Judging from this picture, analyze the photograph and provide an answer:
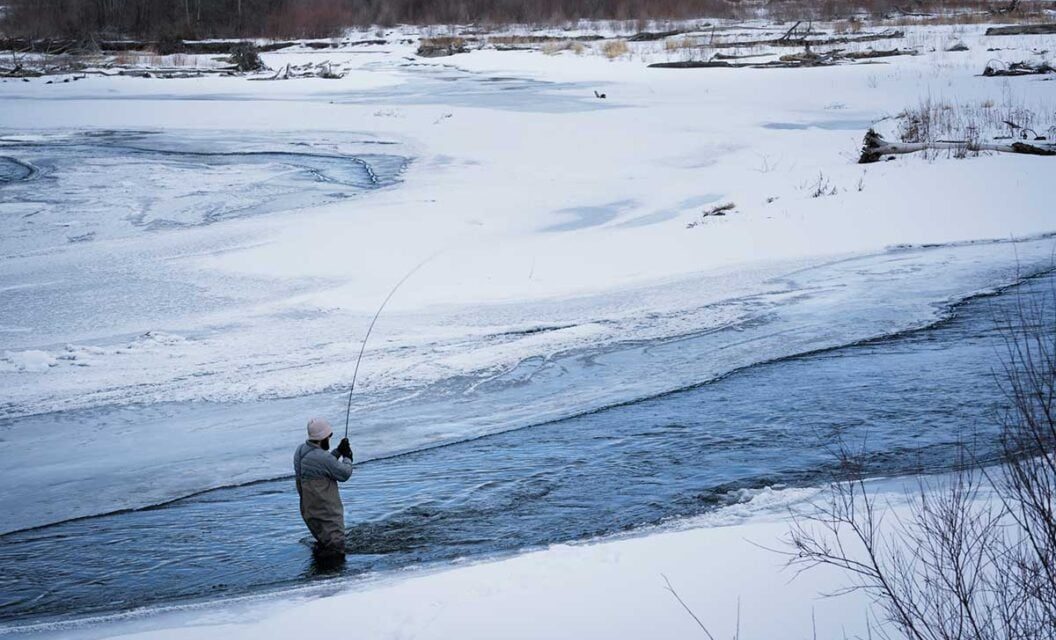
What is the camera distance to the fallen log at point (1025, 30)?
34.1 metres

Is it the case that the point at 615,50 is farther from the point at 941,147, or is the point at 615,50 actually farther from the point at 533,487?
the point at 533,487

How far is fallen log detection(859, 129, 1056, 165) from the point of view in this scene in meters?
16.8

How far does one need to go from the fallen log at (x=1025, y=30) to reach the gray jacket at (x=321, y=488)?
33.5 meters

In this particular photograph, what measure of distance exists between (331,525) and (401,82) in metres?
30.6

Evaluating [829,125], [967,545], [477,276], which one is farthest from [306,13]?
[967,545]

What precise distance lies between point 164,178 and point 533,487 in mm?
14055

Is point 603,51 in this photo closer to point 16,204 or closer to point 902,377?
point 16,204

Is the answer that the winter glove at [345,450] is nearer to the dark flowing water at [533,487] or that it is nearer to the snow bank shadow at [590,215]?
the dark flowing water at [533,487]

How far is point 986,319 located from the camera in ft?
35.4

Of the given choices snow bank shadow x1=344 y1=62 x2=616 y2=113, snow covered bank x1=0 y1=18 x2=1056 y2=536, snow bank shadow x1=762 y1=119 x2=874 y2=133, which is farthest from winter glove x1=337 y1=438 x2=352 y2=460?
snow bank shadow x1=344 y1=62 x2=616 y2=113

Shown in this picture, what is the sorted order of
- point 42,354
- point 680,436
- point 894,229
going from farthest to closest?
1. point 894,229
2. point 42,354
3. point 680,436

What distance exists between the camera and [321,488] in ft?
20.7

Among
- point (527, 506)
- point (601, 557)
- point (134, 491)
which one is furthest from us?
point (134, 491)

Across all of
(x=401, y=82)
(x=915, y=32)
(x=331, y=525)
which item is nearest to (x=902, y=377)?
(x=331, y=525)
